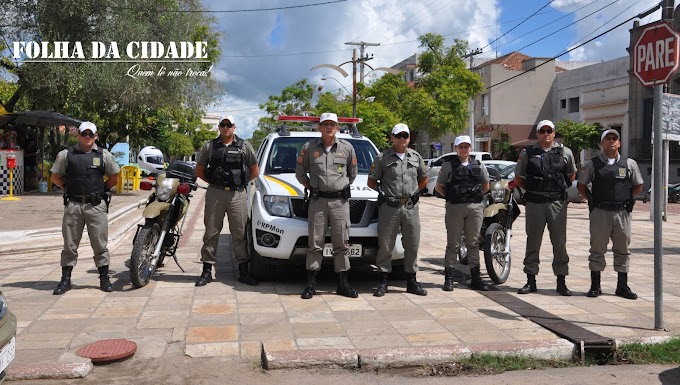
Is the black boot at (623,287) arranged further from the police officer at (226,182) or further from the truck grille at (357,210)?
the police officer at (226,182)

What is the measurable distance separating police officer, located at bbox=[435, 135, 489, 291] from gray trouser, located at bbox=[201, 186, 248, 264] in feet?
7.50

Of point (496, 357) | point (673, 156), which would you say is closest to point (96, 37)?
point (496, 357)

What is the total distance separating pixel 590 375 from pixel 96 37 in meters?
20.6

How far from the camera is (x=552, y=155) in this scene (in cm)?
712

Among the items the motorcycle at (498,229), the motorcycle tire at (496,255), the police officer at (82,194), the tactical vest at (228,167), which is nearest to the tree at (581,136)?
the motorcycle at (498,229)

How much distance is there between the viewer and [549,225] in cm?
724

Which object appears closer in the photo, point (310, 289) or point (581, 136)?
point (310, 289)

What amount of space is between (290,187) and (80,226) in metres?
2.27

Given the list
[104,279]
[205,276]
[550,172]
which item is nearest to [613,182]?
[550,172]

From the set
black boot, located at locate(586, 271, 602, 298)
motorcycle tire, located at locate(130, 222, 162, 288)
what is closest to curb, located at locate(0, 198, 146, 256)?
motorcycle tire, located at locate(130, 222, 162, 288)

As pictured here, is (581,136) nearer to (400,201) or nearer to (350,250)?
(400,201)

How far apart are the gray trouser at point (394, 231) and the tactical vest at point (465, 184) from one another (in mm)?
545

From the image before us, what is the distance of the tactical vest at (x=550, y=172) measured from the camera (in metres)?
7.08

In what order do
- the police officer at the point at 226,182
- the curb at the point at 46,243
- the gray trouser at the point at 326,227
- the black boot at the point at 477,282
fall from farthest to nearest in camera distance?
the curb at the point at 46,243 < the black boot at the point at 477,282 < the police officer at the point at 226,182 < the gray trouser at the point at 326,227
